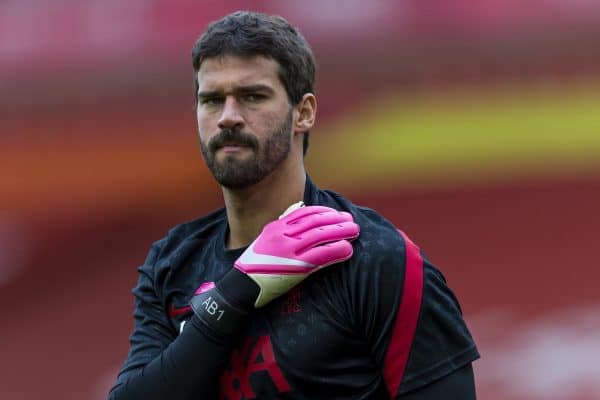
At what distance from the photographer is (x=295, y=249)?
79.6 inches

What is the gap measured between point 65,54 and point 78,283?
1.99 metres

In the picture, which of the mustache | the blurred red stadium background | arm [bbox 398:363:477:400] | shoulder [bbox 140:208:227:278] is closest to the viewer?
arm [bbox 398:363:477:400]

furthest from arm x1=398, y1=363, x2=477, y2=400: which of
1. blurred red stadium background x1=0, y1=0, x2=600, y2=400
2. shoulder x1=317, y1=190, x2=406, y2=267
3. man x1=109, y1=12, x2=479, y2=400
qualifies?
blurred red stadium background x1=0, y1=0, x2=600, y2=400

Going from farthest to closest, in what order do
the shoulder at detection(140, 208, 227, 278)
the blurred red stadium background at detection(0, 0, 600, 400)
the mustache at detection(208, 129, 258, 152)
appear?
the blurred red stadium background at detection(0, 0, 600, 400), the shoulder at detection(140, 208, 227, 278), the mustache at detection(208, 129, 258, 152)

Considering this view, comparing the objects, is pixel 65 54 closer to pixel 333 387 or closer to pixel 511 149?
pixel 511 149

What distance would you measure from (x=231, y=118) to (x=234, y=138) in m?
0.04

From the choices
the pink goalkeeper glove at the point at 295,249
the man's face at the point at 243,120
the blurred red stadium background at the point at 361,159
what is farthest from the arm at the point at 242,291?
the blurred red stadium background at the point at 361,159

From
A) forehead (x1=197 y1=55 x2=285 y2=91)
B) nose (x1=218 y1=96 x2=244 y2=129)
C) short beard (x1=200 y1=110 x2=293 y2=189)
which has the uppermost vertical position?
forehead (x1=197 y1=55 x2=285 y2=91)

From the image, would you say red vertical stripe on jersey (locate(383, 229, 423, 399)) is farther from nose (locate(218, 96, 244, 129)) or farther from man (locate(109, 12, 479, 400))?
nose (locate(218, 96, 244, 129))

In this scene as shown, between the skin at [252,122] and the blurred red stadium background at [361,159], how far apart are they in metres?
4.27

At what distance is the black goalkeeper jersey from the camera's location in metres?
2.00

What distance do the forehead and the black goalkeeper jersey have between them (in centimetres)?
30

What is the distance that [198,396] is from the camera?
2084 millimetres

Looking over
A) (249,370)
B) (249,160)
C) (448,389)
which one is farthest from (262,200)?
(448,389)
